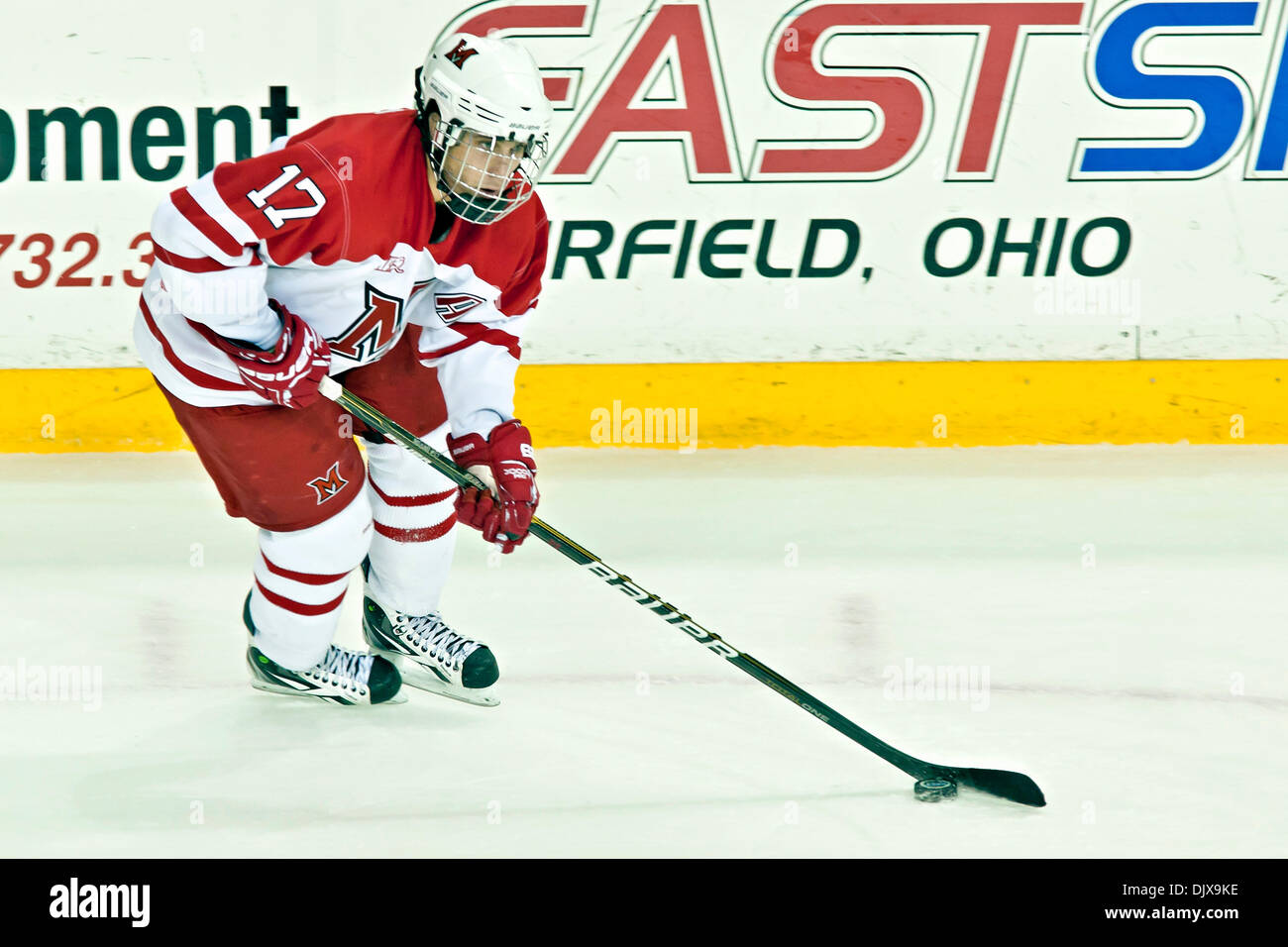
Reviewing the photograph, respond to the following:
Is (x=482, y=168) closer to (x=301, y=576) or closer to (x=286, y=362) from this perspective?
(x=286, y=362)

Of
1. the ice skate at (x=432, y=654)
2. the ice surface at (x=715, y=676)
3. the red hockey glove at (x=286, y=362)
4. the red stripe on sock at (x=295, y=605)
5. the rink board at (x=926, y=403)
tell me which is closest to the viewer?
the ice surface at (x=715, y=676)

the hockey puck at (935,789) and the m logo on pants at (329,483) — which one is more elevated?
the m logo on pants at (329,483)

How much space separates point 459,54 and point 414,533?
0.83 meters

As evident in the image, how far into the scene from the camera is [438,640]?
2.57 meters

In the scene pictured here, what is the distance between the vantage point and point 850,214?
461 cm

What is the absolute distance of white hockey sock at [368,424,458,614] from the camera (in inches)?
101

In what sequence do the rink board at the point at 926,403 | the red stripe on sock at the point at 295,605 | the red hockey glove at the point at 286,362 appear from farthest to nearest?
1. the rink board at the point at 926,403
2. the red stripe on sock at the point at 295,605
3. the red hockey glove at the point at 286,362

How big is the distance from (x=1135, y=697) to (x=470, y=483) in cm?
116

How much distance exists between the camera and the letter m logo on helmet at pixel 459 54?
2.12m

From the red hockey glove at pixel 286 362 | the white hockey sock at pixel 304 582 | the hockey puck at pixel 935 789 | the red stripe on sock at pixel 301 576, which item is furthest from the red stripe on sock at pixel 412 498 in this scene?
the hockey puck at pixel 935 789

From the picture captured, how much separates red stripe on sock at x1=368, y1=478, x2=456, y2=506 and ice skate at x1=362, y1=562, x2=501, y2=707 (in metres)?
0.17

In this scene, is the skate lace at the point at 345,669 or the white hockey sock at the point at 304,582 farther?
the skate lace at the point at 345,669

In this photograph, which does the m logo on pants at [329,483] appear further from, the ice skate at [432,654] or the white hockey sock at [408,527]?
the ice skate at [432,654]

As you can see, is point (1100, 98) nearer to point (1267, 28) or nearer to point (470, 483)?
point (1267, 28)
